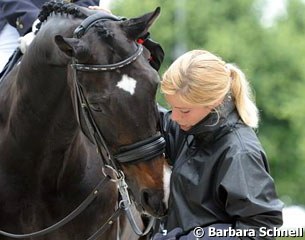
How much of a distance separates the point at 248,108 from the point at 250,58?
77.2 ft

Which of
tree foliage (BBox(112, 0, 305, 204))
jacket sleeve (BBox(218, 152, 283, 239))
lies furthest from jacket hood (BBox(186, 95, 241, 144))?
tree foliage (BBox(112, 0, 305, 204))

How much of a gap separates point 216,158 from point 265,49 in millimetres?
24365

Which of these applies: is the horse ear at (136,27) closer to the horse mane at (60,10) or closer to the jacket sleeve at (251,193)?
the horse mane at (60,10)

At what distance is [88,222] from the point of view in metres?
5.05

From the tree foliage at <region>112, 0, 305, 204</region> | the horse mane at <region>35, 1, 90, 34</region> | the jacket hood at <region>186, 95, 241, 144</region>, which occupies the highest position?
the horse mane at <region>35, 1, 90, 34</region>

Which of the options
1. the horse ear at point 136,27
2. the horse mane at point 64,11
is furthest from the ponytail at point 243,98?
the horse mane at point 64,11

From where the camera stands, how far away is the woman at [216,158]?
3.88 m

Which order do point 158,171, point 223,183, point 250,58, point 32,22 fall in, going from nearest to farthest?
1. point 223,183
2. point 158,171
3. point 32,22
4. point 250,58

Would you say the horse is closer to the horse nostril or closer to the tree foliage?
the horse nostril

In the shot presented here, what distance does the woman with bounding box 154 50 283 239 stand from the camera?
388 cm

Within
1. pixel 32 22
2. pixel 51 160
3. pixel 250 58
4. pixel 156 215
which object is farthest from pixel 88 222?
pixel 250 58

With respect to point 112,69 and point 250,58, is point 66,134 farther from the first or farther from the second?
point 250,58

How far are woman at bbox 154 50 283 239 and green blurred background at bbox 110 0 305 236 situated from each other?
21.9 meters

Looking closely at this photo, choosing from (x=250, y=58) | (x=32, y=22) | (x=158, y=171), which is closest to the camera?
(x=158, y=171)
